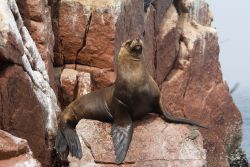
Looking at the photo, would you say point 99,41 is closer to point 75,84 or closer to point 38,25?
point 75,84

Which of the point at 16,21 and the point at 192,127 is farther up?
the point at 16,21

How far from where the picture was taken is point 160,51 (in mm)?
11375

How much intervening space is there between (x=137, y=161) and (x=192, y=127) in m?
0.85

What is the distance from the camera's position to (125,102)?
7.09 meters

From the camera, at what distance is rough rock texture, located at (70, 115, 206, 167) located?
20.9ft

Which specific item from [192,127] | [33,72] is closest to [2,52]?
[33,72]

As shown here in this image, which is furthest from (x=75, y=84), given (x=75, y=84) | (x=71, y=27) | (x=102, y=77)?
(x=71, y=27)

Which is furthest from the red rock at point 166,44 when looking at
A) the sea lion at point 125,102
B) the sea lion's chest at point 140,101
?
the sea lion's chest at point 140,101

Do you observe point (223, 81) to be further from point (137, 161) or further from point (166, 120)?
point (137, 161)

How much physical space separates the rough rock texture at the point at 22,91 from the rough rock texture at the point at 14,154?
6.35 ft

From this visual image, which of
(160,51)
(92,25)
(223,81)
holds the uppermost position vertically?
(92,25)

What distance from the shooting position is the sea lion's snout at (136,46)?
7207 millimetres

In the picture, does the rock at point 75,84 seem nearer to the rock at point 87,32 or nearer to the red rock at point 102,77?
the red rock at point 102,77

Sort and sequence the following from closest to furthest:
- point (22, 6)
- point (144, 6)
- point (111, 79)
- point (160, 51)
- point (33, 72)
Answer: point (33, 72) < point (22, 6) < point (111, 79) < point (144, 6) < point (160, 51)
